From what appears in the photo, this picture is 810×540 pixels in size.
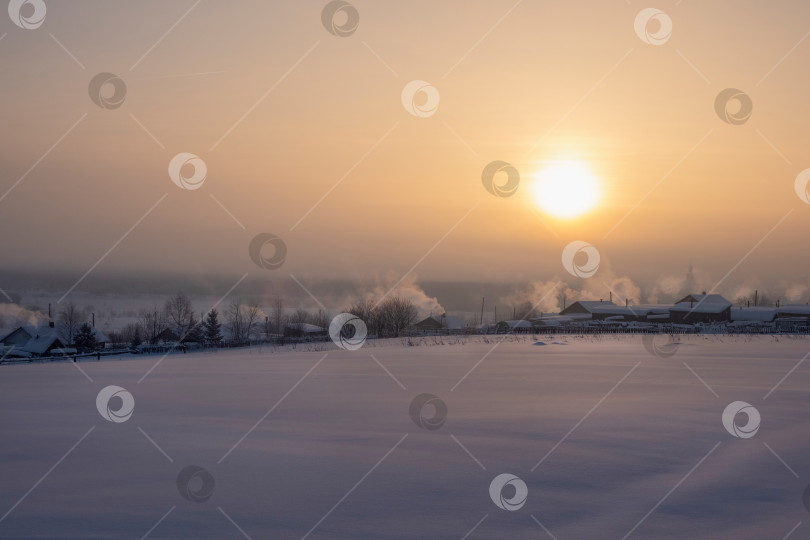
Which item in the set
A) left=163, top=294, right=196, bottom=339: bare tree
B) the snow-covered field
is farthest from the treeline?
the snow-covered field

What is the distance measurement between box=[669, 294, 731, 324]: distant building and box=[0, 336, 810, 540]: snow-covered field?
252 feet

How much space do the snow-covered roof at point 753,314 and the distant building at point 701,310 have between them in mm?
1256

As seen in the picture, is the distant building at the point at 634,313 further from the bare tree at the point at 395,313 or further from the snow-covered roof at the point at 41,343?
the snow-covered roof at the point at 41,343

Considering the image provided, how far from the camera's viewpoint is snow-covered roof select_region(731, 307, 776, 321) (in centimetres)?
8988

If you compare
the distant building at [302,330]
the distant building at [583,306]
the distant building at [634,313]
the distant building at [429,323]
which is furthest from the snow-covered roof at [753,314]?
the distant building at [302,330]

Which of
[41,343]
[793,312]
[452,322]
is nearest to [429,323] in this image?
[452,322]

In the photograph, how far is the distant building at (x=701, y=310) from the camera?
Result: 8906 cm

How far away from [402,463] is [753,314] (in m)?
93.6

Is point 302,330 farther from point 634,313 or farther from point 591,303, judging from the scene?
point 634,313

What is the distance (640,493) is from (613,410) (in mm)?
6126

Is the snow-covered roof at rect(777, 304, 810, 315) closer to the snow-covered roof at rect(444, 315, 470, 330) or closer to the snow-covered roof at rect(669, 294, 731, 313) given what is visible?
the snow-covered roof at rect(669, 294, 731, 313)

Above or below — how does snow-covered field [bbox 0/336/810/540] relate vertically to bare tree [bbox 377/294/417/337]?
below

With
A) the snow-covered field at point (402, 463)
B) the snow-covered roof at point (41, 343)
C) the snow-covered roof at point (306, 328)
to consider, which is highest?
the snow-covered roof at point (306, 328)

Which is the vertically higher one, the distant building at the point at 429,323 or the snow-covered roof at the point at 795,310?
the distant building at the point at 429,323
